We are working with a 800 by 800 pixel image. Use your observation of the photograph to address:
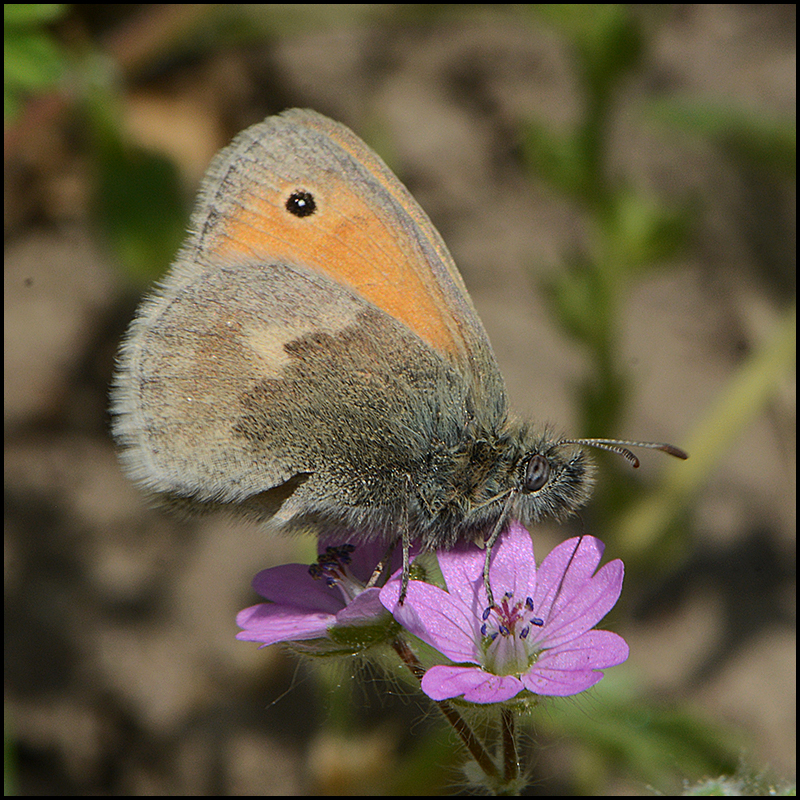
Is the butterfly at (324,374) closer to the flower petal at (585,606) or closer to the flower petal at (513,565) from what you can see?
the flower petal at (513,565)

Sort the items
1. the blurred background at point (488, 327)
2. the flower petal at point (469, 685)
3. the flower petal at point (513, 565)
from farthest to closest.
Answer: the blurred background at point (488, 327), the flower petal at point (513, 565), the flower petal at point (469, 685)

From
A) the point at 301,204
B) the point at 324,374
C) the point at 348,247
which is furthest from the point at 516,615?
the point at 301,204

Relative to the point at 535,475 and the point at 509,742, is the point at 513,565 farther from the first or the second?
the point at 509,742

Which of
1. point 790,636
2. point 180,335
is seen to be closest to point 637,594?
point 790,636

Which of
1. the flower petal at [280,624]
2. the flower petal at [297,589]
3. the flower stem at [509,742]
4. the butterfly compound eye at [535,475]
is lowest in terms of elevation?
the flower stem at [509,742]

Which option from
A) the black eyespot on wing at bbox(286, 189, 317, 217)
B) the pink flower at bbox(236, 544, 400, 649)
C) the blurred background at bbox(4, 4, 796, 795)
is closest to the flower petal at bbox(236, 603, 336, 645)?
the pink flower at bbox(236, 544, 400, 649)

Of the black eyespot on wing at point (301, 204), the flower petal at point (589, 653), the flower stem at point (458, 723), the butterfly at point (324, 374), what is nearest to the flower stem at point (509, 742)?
the flower stem at point (458, 723)
